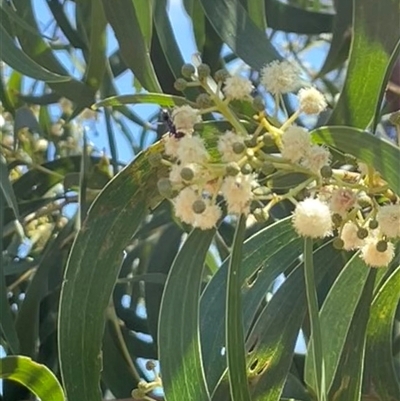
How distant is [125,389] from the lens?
1615mm

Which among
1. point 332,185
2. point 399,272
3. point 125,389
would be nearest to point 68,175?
point 125,389

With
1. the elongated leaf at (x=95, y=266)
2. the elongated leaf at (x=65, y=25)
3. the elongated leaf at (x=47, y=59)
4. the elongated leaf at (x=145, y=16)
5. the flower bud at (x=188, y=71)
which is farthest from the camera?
the elongated leaf at (x=65, y=25)

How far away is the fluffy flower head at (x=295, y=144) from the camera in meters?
0.90

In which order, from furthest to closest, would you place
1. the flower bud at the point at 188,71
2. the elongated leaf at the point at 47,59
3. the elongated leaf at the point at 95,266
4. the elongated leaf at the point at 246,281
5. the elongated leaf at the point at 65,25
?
the elongated leaf at the point at 65,25 < the elongated leaf at the point at 47,59 < the elongated leaf at the point at 246,281 < the elongated leaf at the point at 95,266 < the flower bud at the point at 188,71

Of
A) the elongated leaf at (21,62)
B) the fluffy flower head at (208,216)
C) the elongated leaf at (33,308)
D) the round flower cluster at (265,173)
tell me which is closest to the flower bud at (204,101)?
the round flower cluster at (265,173)

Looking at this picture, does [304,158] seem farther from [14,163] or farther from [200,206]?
[14,163]

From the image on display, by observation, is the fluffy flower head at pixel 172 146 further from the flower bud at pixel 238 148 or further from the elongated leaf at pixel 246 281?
the elongated leaf at pixel 246 281

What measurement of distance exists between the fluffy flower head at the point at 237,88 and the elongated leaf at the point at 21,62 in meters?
0.36

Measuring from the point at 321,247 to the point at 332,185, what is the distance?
0.32 metres

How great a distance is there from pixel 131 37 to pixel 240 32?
0.40 ft

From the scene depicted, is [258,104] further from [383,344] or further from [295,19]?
[295,19]

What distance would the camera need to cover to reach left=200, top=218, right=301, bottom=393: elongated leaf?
121cm

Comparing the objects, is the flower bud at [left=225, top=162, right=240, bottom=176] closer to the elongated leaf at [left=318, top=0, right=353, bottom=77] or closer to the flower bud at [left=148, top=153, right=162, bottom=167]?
the flower bud at [left=148, top=153, right=162, bottom=167]

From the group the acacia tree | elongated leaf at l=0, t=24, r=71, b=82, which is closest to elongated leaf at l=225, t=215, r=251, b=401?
the acacia tree
